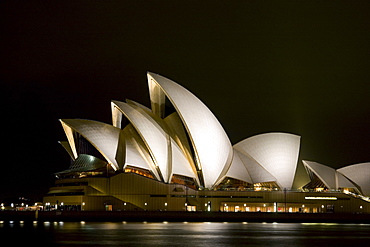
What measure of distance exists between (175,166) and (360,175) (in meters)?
25.8

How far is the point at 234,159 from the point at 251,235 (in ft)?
93.0

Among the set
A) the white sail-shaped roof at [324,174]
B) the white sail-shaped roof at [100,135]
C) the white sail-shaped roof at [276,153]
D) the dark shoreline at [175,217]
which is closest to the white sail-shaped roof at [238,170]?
the white sail-shaped roof at [276,153]

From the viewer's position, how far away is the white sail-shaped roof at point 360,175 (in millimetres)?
72438

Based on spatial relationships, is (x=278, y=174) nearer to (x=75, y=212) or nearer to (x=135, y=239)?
(x=75, y=212)

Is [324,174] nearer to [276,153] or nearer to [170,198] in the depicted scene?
[276,153]

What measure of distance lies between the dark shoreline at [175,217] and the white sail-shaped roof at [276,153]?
7008mm

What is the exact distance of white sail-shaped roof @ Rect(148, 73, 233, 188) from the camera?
60.7m

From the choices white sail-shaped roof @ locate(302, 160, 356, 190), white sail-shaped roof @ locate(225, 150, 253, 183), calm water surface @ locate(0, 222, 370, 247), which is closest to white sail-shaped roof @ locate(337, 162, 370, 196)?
white sail-shaped roof @ locate(302, 160, 356, 190)

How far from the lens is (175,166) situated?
205 ft

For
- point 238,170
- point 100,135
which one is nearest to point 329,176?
point 238,170

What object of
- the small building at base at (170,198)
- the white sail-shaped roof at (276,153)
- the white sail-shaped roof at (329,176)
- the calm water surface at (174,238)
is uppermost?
the white sail-shaped roof at (276,153)

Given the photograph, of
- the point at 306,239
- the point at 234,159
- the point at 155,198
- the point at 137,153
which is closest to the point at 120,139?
the point at 137,153

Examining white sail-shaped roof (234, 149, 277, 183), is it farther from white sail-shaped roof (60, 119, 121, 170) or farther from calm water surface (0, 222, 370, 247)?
calm water surface (0, 222, 370, 247)

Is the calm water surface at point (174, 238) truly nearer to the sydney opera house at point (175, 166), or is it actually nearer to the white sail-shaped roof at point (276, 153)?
the sydney opera house at point (175, 166)
